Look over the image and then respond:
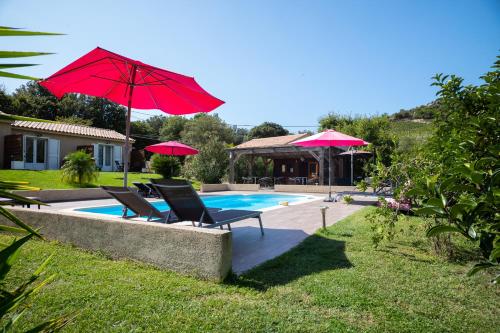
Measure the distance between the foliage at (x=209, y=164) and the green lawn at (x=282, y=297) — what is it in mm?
17072

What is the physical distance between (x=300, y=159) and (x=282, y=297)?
24.1 metres

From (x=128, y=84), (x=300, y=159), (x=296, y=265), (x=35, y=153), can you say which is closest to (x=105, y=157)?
(x=35, y=153)

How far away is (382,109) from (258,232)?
26.9 metres

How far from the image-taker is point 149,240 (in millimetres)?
3691

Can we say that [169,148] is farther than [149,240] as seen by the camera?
Yes

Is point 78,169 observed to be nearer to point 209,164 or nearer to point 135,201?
point 209,164

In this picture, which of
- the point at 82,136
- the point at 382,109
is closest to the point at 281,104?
the point at 382,109

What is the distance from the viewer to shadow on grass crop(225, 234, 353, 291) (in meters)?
3.21

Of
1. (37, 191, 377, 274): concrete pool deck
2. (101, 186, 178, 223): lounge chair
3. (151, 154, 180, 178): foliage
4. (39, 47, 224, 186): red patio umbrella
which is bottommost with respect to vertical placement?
(37, 191, 377, 274): concrete pool deck

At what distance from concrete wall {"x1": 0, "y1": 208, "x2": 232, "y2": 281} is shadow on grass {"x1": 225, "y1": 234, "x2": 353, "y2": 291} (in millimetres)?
→ 316

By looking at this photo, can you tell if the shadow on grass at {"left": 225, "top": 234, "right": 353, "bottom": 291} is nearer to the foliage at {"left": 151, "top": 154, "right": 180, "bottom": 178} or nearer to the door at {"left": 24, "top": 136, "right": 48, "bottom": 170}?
the foliage at {"left": 151, "top": 154, "right": 180, "bottom": 178}

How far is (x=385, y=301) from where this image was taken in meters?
2.70


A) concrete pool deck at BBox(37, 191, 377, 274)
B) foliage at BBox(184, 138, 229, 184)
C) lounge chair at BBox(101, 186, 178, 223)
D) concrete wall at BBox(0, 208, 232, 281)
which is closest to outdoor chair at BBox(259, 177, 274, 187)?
foliage at BBox(184, 138, 229, 184)

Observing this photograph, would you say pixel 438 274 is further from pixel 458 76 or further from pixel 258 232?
pixel 258 232
